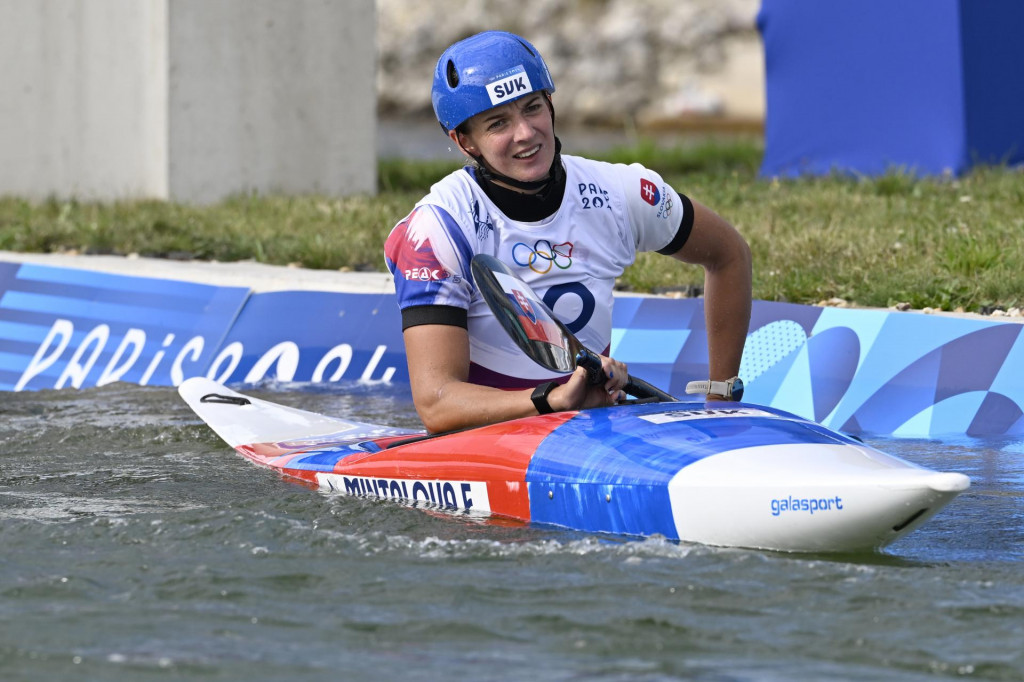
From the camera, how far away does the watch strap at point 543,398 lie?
4047 millimetres

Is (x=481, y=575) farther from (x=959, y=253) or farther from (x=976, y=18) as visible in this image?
(x=976, y=18)

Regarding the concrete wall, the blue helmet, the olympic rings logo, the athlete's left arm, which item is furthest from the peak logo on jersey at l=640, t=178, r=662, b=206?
the concrete wall

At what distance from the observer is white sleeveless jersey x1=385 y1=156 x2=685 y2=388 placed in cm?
420

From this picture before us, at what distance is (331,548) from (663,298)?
3.35 meters

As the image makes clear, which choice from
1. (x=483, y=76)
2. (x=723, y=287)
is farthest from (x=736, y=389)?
(x=483, y=76)

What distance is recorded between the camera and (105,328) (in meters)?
8.02

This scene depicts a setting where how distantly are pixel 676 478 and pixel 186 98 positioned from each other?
27.6 feet

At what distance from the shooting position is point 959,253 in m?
6.69

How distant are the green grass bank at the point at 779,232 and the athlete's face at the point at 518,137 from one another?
2542 millimetres

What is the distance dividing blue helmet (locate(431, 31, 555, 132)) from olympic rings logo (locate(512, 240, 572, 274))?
15.7 inches

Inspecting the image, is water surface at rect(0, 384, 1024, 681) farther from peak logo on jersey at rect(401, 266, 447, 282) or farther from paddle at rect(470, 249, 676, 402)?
peak logo on jersey at rect(401, 266, 447, 282)

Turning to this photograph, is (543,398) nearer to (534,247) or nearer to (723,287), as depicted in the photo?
(534,247)

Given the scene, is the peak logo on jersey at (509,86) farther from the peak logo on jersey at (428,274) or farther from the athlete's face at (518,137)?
the peak logo on jersey at (428,274)

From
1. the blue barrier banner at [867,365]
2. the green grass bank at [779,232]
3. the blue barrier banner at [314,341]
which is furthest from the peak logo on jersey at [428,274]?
the blue barrier banner at [314,341]
